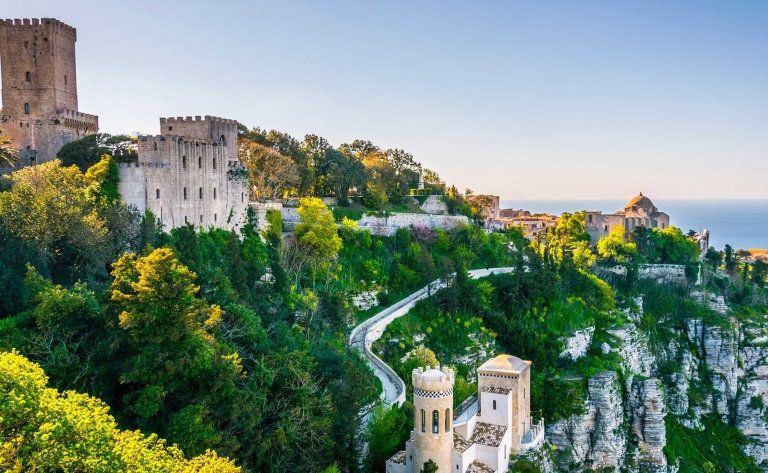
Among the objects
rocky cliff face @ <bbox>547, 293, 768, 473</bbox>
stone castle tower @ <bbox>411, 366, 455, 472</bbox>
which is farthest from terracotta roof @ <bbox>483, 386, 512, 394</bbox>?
rocky cliff face @ <bbox>547, 293, 768, 473</bbox>

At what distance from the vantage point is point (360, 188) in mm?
53656

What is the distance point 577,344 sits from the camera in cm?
4206

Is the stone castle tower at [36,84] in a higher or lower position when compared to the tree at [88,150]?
higher

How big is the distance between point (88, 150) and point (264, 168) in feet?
43.5

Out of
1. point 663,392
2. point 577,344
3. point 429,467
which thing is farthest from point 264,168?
point 663,392

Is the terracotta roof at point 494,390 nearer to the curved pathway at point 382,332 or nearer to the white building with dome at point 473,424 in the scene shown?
the white building with dome at point 473,424

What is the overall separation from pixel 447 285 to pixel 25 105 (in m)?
26.5

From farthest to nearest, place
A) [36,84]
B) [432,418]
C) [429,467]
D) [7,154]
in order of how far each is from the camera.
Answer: [36,84]
[7,154]
[432,418]
[429,467]

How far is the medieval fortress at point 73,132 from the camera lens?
33.2 m

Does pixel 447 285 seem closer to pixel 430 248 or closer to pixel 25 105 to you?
pixel 430 248

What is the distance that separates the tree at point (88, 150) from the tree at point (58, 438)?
69.1 ft

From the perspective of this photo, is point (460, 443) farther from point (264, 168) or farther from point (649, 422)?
point (264, 168)

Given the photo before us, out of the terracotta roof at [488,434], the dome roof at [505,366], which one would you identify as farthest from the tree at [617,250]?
the terracotta roof at [488,434]

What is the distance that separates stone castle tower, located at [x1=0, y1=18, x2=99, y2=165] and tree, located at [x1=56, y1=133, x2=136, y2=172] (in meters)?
1.59
